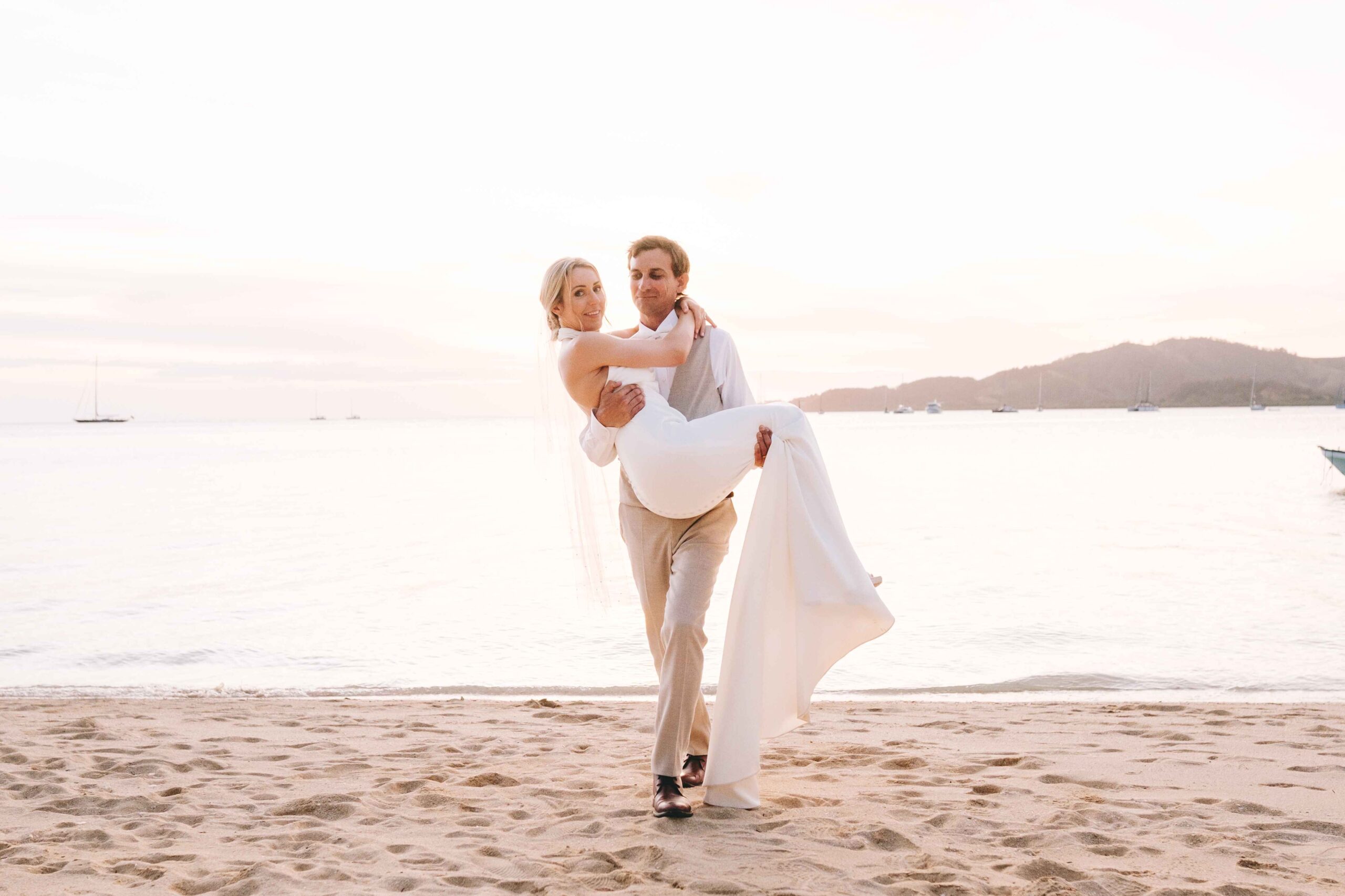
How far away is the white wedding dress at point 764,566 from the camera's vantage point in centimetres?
403

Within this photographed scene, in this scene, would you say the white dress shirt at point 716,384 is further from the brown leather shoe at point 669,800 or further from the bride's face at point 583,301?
the brown leather shoe at point 669,800

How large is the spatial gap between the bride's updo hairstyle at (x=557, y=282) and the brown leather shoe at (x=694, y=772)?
2098 mm

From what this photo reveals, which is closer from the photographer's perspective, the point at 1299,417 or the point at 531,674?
the point at 531,674

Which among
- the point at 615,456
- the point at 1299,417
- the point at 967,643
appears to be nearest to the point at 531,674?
the point at 967,643

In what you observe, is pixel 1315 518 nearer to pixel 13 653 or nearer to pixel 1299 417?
pixel 13 653

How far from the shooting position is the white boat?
27406 mm

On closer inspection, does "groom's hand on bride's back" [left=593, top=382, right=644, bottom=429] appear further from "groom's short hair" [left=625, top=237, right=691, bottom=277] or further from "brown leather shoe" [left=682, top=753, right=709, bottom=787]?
"brown leather shoe" [left=682, top=753, right=709, bottom=787]

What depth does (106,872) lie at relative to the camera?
142 inches

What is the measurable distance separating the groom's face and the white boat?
94.8 ft

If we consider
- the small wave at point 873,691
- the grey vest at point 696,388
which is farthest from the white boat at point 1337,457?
the grey vest at point 696,388

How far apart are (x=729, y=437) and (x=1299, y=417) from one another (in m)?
162

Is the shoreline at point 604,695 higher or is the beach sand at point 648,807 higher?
the beach sand at point 648,807

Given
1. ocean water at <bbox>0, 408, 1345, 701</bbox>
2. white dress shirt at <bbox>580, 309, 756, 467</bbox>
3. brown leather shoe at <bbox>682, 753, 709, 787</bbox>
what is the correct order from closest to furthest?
white dress shirt at <bbox>580, 309, 756, 467</bbox> < brown leather shoe at <bbox>682, 753, 709, 787</bbox> < ocean water at <bbox>0, 408, 1345, 701</bbox>

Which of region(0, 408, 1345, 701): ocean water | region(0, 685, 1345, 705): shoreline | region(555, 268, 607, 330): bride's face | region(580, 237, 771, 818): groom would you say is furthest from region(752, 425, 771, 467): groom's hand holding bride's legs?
region(0, 685, 1345, 705): shoreline
